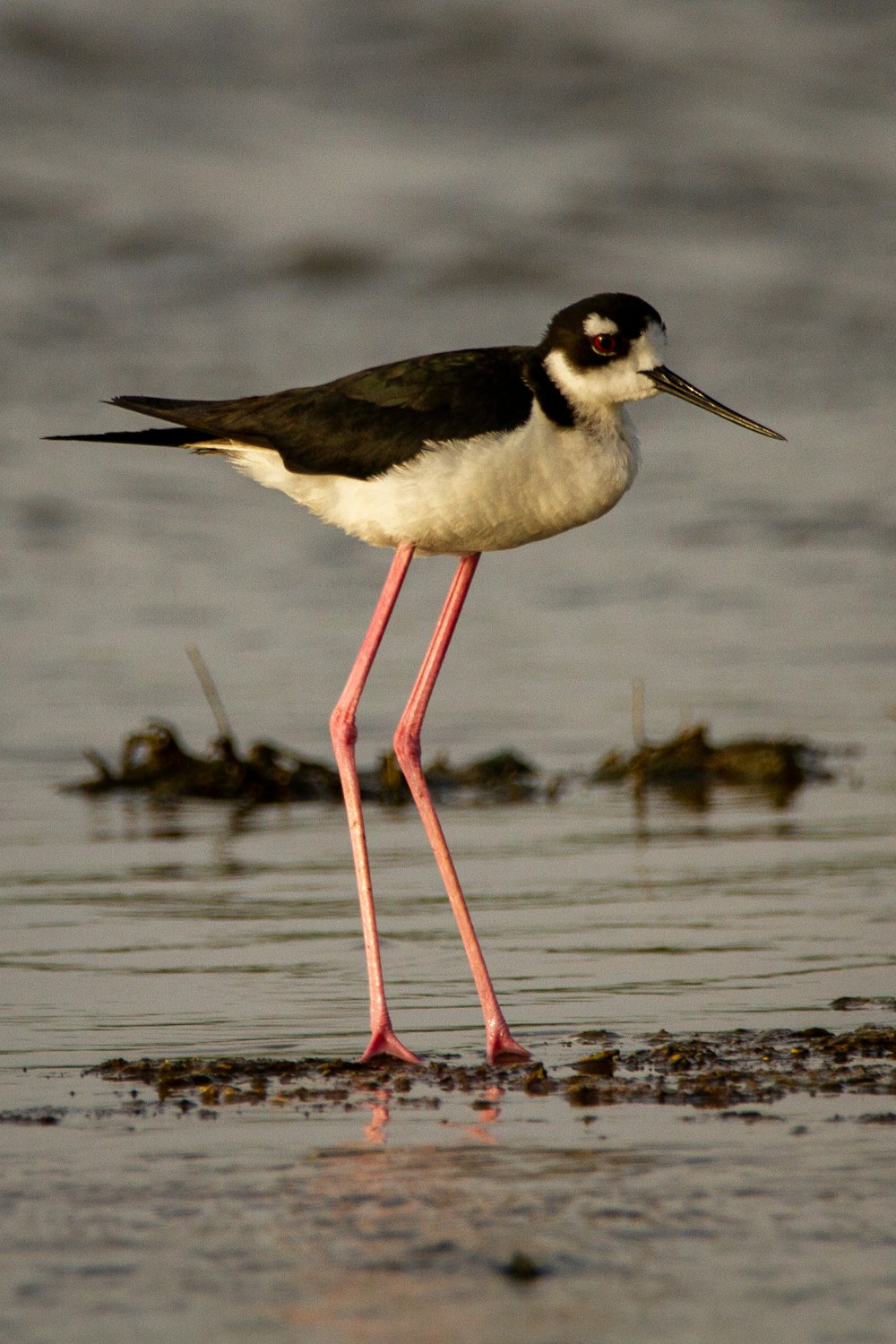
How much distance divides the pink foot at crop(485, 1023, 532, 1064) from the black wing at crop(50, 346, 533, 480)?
1475 millimetres

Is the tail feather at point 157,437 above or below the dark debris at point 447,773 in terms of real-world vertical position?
above

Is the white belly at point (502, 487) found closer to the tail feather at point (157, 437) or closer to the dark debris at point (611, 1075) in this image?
the tail feather at point (157, 437)

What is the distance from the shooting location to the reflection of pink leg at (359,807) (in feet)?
16.3

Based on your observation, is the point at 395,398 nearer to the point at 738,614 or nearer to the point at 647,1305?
the point at 647,1305

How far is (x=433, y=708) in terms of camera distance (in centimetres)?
985

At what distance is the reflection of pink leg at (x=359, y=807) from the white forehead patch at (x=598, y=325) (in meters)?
0.73

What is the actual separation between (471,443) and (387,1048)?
5.00 feet

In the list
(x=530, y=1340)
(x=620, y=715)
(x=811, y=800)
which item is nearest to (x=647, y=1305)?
(x=530, y=1340)

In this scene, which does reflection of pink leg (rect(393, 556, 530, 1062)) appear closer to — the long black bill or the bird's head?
the bird's head

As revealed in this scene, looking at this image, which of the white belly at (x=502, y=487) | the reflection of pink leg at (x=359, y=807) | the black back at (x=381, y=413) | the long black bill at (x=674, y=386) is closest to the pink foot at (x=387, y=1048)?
the reflection of pink leg at (x=359, y=807)

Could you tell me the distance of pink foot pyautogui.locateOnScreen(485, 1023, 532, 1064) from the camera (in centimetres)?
488

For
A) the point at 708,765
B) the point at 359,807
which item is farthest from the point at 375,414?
the point at 708,765

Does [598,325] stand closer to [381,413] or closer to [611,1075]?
[381,413]

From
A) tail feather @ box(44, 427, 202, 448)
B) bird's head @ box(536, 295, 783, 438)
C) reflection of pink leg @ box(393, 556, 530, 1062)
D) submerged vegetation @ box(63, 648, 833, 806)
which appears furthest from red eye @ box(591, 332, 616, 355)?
submerged vegetation @ box(63, 648, 833, 806)
